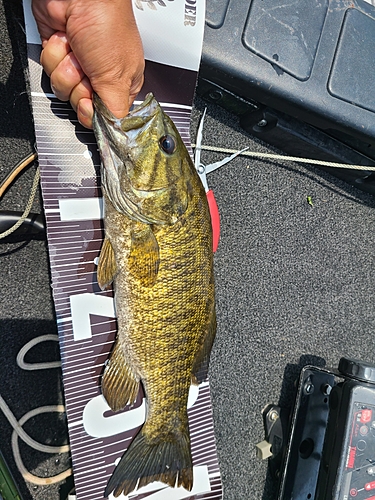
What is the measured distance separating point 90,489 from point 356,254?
5.94ft

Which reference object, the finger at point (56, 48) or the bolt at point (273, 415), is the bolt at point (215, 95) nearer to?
the finger at point (56, 48)

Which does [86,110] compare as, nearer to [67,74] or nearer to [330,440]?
[67,74]

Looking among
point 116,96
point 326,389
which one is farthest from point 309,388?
point 116,96

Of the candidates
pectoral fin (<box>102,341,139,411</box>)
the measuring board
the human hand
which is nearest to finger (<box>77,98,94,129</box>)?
the human hand

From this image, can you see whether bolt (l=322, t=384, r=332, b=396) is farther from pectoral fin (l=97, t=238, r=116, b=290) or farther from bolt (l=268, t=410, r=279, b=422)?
pectoral fin (l=97, t=238, r=116, b=290)

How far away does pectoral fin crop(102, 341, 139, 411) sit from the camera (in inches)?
52.9

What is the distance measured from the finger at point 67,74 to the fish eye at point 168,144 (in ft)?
1.01

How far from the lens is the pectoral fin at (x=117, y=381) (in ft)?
4.41

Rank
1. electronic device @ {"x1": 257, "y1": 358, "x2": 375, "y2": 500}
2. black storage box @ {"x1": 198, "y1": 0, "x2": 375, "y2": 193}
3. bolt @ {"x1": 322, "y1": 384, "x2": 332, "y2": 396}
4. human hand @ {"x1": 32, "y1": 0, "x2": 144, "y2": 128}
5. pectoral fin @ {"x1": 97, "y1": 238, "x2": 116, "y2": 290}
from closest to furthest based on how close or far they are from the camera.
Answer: human hand @ {"x1": 32, "y1": 0, "x2": 144, "y2": 128}, pectoral fin @ {"x1": 97, "y1": 238, "x2": 116, "y2": 290}, black storage box @ {"x1": 198, "y1": 0, "x2": 375, "y2": 193}, electronic device @ {"x1": 257, "y1": 358, "x2": 375, "y2": 500}, bolt @ {"x1": 322, "y1": 384, "x2": 332, "y2": 396}

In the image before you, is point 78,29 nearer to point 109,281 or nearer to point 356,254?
point 109,281

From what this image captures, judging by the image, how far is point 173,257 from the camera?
4.00ft

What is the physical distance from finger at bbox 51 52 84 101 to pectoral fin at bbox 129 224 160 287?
475 mm

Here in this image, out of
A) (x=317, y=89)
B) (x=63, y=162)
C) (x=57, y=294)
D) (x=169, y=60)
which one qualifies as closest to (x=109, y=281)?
(x=57, y=294)

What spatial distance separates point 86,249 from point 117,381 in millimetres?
479
